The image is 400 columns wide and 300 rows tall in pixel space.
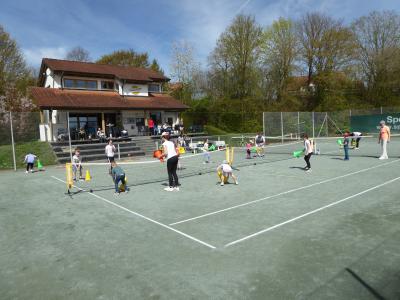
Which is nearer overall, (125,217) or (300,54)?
(125,217)

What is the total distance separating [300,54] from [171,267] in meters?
46.0

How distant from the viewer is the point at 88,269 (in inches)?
192

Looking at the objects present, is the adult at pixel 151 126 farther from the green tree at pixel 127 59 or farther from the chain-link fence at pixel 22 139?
the green tree at pixel 127 59

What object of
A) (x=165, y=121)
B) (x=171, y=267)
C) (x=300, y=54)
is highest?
(x=300, y=54)

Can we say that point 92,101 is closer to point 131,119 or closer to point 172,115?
point 131,119

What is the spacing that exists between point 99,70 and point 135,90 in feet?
14.4

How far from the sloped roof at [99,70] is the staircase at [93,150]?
888cm

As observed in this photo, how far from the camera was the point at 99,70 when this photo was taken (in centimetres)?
3559

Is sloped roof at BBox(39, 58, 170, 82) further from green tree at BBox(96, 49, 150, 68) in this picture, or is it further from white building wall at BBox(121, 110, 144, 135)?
green tree at BBox(96, 49, 150, 68)

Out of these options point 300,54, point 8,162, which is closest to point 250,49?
point 300,54

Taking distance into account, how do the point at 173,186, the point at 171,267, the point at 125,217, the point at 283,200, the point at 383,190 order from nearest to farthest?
the point at 171,267, the point at 125,217, the point at 283,200, the point at 383,190, the point at 173,186

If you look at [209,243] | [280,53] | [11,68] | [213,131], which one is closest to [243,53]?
[280,53]

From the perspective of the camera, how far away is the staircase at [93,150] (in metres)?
24.7

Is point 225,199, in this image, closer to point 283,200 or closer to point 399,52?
point 283,200
